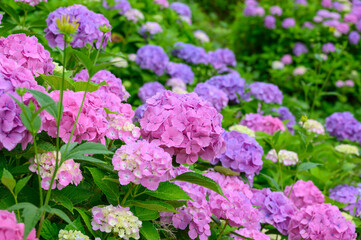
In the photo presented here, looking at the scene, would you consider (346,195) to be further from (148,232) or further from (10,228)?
(10,228)

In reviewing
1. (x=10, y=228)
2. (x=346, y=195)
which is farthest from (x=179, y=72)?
(x=10, y=228)

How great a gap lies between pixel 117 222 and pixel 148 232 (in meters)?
0.16

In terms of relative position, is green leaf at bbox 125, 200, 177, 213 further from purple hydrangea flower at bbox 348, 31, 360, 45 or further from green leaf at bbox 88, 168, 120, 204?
purple hydrangea flower at bbox 348, 31, 360, 45

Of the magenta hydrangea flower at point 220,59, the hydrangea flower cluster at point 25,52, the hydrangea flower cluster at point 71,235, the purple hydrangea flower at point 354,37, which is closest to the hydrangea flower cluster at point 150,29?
the magenta hydrangea flower at point 220,59

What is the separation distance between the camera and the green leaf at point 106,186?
1449 millimetres

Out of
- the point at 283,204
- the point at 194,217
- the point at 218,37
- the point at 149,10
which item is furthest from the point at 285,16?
the point at 194,217

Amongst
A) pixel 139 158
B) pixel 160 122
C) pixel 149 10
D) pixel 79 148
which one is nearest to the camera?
pixel 79 148

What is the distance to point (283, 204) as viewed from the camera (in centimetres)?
215

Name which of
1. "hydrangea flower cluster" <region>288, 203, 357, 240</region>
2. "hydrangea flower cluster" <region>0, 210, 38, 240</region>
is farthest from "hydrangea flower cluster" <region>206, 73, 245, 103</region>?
"hydrangea flower cluster" <region>0, 210, 38, 240</region>

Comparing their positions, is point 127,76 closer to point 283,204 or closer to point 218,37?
point 283,204

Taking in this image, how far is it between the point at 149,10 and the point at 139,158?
10.7ft

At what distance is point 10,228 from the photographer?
43.4 inches

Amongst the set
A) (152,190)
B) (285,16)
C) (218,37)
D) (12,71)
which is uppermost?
(12,71)

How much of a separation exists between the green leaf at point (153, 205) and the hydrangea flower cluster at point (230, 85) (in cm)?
189
